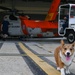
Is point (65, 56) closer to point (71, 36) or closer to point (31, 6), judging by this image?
point (71, 36)

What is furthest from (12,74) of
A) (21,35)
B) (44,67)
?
(21,35)

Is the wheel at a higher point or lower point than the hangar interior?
lower

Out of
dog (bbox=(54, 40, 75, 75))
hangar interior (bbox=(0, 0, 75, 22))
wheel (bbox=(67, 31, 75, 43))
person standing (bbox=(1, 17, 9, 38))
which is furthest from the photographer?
hangar interior (bbox=(0, 0, 75, 22))

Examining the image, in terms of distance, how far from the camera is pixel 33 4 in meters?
35.5

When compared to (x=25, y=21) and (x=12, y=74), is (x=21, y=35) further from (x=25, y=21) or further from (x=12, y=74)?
(x=12, y=74)

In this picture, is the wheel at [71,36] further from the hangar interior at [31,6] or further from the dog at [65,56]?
the dog at [65,56]

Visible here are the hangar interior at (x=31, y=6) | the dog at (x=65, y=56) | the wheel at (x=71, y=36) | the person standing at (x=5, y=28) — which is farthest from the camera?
the hangar interior at (x=31, y=6)

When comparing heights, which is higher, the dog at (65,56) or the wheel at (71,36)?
the dog at (65,56)

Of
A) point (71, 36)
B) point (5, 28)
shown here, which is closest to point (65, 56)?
point (71, 36)

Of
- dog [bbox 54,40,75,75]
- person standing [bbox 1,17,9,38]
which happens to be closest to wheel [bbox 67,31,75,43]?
person standing [bbox 1,17,9,38]

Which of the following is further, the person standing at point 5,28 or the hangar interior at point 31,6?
the hangar interior at point 31,6

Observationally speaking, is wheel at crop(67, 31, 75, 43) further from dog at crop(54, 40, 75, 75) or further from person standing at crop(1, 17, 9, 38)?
dog at crop(54, 40, 75, 75)

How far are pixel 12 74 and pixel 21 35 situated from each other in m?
17.7

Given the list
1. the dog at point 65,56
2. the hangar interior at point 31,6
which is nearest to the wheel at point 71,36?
the hangar interior at point 31,6
